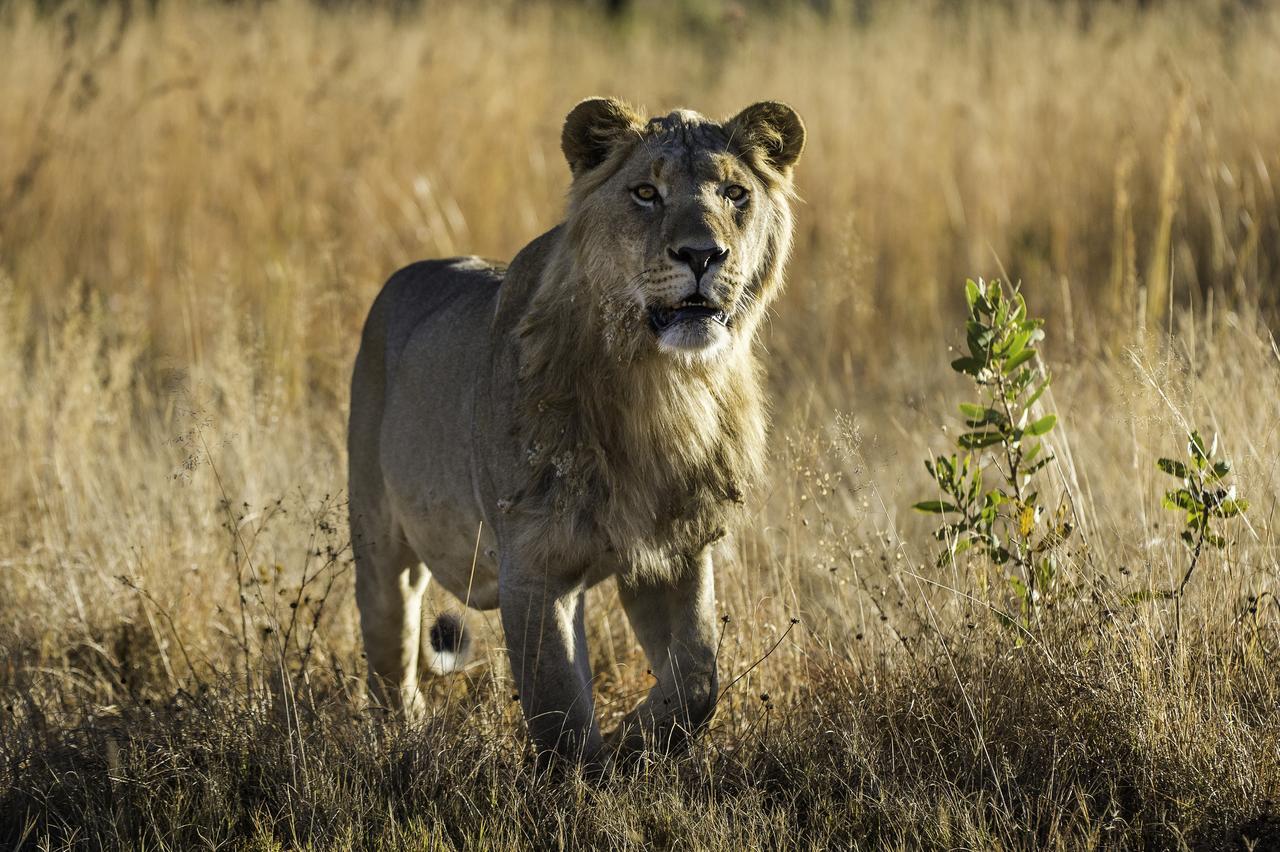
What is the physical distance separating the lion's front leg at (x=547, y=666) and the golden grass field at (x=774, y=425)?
5.7 inches

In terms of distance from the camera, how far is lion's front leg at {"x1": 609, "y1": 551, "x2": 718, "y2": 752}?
167 inches

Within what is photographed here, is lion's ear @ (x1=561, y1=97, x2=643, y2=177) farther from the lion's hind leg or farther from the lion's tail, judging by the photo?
the lion's hind leg

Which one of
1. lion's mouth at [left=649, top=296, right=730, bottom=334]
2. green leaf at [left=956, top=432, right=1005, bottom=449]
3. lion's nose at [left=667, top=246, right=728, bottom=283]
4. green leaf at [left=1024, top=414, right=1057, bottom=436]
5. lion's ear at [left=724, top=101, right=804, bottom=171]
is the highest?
lion's ear at [left=724, top=101, right=804, bottom=171]

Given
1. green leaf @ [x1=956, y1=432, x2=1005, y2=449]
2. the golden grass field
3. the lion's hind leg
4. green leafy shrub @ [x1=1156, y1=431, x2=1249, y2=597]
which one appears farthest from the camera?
Result: the lion's hind leg

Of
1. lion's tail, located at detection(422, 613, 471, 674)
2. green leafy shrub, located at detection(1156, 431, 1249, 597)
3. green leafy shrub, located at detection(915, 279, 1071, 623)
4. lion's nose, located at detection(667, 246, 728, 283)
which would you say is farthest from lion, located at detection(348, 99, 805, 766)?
green leafy shrub, located at detection(1156, 431, 1249, 597)

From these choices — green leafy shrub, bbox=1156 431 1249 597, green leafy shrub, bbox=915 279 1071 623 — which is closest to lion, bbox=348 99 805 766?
green leafy shrub, bbox=915 279 1071 623

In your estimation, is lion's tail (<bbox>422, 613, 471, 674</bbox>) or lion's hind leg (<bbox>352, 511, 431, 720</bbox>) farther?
lion's hind leg (<bbox>352, 511, 431, 720</bbox>)

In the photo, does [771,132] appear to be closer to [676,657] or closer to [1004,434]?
→ [1004,434]

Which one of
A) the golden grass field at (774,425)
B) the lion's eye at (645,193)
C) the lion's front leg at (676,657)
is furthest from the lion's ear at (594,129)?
the lion's front leg at (676,657)

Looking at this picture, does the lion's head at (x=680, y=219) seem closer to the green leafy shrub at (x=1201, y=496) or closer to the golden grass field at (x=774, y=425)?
the golden grass field at (x=774, y=425)

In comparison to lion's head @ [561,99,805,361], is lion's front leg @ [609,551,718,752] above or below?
below

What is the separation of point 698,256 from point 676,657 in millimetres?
1145

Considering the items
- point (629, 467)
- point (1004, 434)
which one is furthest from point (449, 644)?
point (1004, 434)

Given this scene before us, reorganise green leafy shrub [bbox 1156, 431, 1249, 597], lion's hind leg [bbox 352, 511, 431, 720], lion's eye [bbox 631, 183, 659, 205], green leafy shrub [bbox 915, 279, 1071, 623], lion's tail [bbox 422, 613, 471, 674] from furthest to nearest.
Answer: lion's hind leg [bbox 352, 511, 431, 720] → lion's tail [bbox 422, 613, 471, 674] → green leafy shrub [bbox 915, 279, 1071, 623] → green leafy shrub [bbox 1156, 431, 1249, 597] → lion's eye [bbox 631, 183, 659, 205]
